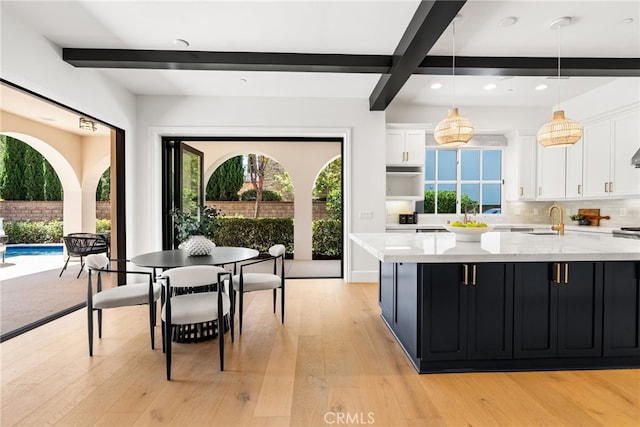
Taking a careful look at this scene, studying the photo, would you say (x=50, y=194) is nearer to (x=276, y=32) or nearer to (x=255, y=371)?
(x=276, y=32)

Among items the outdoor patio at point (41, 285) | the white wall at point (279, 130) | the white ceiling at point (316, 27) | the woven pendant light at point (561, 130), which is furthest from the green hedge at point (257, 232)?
the woven pendant light at point (561, 130)

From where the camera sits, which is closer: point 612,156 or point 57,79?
point 57,79

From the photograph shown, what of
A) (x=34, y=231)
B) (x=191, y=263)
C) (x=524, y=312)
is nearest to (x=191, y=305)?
(x=191, y=263)

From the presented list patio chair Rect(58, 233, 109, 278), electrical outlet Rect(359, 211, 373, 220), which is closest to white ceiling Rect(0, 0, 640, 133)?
electrical outlet Rect(359, 211, 373, 220)

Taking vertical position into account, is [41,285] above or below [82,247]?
below

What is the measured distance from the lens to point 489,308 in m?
2.24

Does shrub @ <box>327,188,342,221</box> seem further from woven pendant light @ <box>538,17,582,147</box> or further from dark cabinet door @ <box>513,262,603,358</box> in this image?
dark cabinet door @ <box>513,262,603,358</box>

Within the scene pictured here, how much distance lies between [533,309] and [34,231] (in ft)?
32.5

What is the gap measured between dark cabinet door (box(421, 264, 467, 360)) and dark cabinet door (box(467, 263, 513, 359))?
6cm

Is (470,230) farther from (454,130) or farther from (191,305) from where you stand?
(191,305)

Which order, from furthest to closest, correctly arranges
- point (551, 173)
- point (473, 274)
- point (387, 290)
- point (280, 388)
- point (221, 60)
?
point (551, 173)
point (221, 60)
point (387, 290)
point (473, 274)
point (280, 388)

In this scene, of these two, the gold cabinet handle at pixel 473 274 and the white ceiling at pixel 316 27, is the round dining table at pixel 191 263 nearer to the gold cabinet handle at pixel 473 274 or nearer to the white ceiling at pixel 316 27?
the gold cabinet handle at pixel 473 274

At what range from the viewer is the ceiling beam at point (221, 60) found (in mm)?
3316

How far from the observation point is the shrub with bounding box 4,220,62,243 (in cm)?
771
